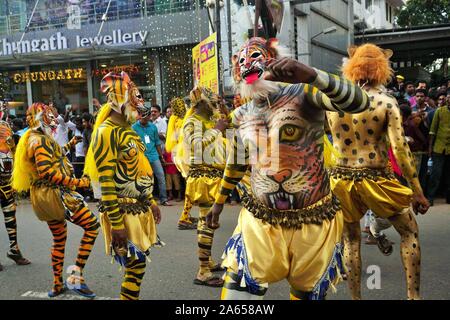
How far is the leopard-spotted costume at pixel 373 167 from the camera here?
3.61m

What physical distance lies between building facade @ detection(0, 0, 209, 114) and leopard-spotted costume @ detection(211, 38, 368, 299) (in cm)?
1231

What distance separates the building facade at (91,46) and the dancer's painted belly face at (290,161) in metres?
12.4

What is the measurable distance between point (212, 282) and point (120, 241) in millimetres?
1569

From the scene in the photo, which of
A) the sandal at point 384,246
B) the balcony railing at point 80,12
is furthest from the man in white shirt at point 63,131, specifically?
the sandal at point 384,246

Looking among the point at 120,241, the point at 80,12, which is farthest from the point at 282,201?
the point at 80,12

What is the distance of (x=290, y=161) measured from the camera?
2703 millimetres

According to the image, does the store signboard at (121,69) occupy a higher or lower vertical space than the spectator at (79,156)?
higher

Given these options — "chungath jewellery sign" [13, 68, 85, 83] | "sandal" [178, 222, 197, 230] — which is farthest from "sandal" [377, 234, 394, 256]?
"chungath jewellery sign" [13, 68, 85, 83]

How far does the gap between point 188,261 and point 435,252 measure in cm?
280

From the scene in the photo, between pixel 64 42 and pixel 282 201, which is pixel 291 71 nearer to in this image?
pixel 282 201

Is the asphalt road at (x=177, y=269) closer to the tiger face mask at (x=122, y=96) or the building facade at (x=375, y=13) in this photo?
the tiger face mask at (x=122, y=96)

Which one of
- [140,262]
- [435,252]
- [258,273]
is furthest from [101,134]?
[435,252]

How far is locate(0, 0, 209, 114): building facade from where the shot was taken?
15570 mm

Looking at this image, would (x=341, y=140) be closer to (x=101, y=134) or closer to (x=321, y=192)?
(x=321, y=192)
